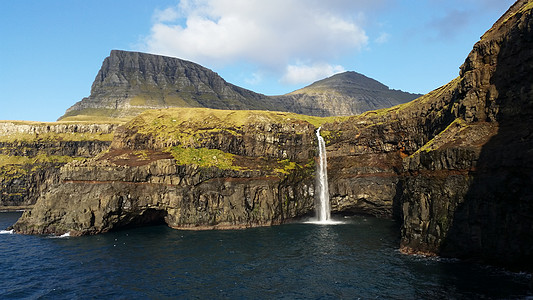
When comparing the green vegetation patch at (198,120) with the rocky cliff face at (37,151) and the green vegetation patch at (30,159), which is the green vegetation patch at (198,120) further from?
the green vegetation patch at (30,159)

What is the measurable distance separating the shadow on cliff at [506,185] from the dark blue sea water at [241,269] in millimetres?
2753

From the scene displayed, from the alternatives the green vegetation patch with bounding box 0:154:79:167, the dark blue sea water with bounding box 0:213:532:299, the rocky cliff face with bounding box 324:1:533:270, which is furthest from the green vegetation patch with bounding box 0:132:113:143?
the rocky cliff face with bounding box 324:1:533:270

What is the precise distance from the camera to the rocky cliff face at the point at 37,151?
13488 centimetres

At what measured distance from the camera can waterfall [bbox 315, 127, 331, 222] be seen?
8538 cm

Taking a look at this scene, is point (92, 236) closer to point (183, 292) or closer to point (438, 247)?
point (183, 292)

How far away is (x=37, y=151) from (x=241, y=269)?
15228 cm

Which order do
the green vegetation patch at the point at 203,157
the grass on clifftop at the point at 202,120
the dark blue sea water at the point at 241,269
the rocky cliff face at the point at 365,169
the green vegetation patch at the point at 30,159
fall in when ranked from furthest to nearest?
the green vegetation patch at the point at 30,159 < the grass on clifftop at the point at 202,120 < the green vegetation patch at the point at 203,157 < the rocky cliff face at the point at 365,169 < the dark blue sea water at the point at 241,269

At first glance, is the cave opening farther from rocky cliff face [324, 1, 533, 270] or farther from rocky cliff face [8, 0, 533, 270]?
rocky cliff face [324, 1, 533, 270]

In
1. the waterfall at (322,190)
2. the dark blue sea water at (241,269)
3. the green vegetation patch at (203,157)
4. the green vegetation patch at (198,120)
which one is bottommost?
the dark blue sea water at (241,269)

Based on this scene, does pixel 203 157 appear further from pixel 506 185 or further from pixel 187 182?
pixel 506 185

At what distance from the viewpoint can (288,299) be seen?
3531 centimetres

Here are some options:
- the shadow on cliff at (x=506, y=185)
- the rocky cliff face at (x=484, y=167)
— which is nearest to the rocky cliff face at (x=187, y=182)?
the rocky cliff face at (x=484, y=167)

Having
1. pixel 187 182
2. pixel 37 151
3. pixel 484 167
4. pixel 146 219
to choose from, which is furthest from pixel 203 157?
pixel 37 151

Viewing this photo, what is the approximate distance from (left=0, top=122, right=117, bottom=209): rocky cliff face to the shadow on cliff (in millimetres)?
146959
